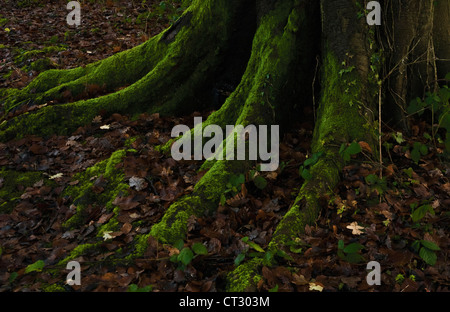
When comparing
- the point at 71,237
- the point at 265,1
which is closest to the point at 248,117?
the point at 265,1

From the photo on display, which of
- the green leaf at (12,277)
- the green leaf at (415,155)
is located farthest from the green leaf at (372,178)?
the green leaf at (12,277)

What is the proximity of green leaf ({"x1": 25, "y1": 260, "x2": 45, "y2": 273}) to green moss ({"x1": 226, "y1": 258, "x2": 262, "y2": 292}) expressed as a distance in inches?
59.2

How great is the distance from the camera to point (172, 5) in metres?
9.79

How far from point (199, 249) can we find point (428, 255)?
1.59m

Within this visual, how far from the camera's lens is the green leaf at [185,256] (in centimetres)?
271

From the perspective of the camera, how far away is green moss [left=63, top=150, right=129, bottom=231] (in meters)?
3.71

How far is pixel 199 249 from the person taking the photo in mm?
2775

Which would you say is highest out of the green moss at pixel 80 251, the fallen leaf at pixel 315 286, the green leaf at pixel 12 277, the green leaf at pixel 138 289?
the green moss at pixel 80 251

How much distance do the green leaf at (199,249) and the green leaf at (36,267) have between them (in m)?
1.24

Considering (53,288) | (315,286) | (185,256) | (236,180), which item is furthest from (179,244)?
(315,286)

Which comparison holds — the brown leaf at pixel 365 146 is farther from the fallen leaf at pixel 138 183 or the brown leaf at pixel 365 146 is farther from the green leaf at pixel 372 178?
the fallen leaf at pixel 138 183

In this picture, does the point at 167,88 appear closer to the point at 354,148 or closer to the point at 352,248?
the point at 354,148

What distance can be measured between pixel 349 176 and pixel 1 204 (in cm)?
357

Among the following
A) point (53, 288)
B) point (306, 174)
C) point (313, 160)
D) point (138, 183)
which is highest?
point (313, 160)
